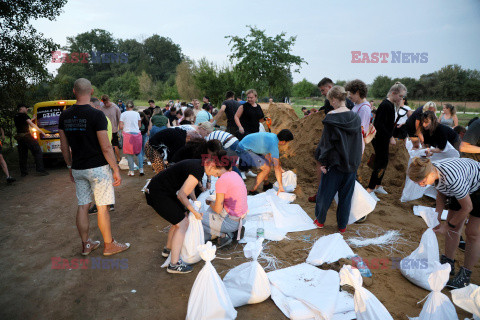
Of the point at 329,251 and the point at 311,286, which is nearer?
the point at 311,286

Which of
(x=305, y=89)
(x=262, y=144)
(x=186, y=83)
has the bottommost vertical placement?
(x=262, y=144)

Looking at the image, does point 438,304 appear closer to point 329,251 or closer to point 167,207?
point 329,251

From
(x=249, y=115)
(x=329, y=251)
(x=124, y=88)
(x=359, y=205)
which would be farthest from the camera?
(x=124, y=88)

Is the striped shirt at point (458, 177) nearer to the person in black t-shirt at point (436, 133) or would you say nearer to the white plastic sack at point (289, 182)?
the person in black t-shirt at point (436, 133)

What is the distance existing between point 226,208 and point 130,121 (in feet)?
13.4

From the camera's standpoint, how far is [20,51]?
9.18 m

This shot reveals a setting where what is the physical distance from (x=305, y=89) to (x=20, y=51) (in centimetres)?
5944

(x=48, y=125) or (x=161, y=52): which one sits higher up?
(x=161, y=52)

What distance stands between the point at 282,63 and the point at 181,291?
14900 mm

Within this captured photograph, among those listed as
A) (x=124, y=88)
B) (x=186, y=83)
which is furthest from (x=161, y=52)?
(x=186, y=83)

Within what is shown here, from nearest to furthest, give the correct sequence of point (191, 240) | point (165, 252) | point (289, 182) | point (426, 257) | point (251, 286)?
point (251, 286)
point (426, 257)
point (191, 240)
point (165, 252)
point (289, 182)

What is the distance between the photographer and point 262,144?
4.85 meters

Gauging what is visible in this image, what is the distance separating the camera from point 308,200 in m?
5.25

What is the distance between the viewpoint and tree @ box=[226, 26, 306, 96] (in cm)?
1522
